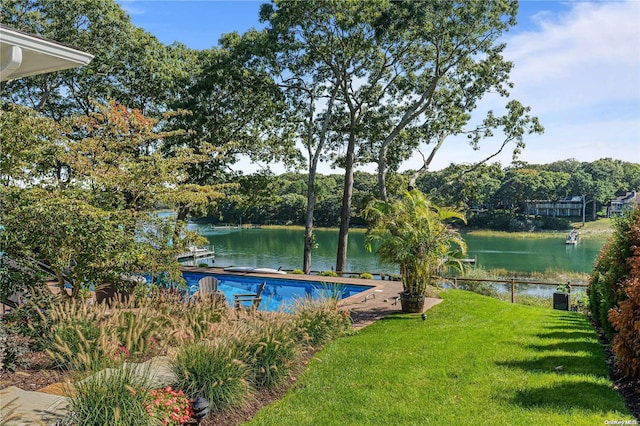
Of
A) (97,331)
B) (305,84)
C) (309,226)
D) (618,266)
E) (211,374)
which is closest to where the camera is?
(211,374)

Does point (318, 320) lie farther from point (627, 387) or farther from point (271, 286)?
point (271, 286)

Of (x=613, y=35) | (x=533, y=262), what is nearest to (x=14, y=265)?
(x=613, y=35)

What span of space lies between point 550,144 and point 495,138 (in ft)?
8.31

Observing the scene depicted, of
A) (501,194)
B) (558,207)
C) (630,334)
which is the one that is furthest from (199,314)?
(558,207)

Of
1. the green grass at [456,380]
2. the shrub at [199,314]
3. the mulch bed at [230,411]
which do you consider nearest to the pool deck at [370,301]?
the green grass at [456,380]

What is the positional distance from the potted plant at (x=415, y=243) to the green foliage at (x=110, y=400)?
6.95 m

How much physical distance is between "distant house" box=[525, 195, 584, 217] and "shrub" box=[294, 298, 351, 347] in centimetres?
6397

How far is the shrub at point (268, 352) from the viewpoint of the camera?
17.3ft

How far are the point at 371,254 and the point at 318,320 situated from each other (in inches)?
1189

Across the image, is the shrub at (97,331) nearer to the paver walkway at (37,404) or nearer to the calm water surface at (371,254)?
the paver walkway at (37,404)

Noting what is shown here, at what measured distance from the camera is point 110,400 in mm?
3592

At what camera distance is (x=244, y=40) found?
18.1 metres

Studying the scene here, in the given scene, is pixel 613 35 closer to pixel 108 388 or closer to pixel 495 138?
pixel 108 388

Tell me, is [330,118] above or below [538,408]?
above
